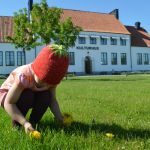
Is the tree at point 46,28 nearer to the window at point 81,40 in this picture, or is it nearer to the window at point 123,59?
the window at point 81,40

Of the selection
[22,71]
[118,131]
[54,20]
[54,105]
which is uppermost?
[54,20]

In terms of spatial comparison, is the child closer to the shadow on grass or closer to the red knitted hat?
the red knitted hat

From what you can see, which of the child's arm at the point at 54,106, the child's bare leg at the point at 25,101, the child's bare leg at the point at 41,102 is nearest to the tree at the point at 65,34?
the child's arm at the point at 54,106

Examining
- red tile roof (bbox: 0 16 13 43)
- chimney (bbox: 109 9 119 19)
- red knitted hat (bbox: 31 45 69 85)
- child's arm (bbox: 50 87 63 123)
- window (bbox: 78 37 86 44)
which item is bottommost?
child's arm (bbox: 50 87 63 123)

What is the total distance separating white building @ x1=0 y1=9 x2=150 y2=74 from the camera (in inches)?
2635

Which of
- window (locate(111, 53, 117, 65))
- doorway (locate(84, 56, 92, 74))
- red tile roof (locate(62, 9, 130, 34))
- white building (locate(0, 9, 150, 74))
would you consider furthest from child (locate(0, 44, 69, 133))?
window (locate(111, 53, 117, 65))

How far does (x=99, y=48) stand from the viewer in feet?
247

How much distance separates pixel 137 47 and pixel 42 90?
3018 inches

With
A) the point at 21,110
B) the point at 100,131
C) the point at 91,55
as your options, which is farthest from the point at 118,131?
the point at 91,55

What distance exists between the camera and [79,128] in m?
5.89


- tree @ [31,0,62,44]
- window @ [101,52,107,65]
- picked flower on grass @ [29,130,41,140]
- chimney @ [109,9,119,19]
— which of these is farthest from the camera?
chimney @ [109,9,119,19]

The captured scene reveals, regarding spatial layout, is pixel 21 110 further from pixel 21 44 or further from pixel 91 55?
pixel 91 55

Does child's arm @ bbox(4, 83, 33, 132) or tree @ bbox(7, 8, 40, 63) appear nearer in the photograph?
child's arm @ bbox(4, 83, 33, 132)

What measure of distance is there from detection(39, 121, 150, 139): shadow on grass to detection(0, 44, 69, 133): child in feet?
0.62
